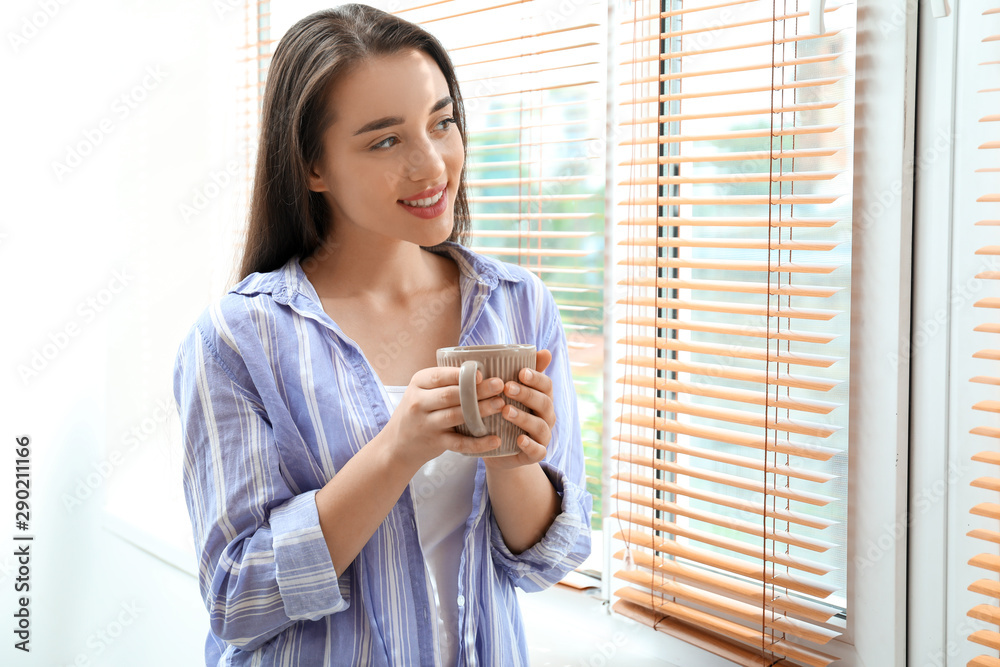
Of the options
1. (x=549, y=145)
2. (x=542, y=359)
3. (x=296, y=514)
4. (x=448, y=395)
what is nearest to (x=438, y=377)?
(x=448, y=395)

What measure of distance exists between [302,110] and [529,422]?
512mm

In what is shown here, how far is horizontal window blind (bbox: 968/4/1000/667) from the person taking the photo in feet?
2.84

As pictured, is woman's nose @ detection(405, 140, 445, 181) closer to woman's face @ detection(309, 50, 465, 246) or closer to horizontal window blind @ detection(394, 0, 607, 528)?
woman's face @ detection(309, 50, 465, 246)

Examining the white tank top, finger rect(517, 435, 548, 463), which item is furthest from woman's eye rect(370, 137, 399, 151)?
finger rect(517, 435, 548, 463)

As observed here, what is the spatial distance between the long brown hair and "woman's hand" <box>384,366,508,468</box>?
39 cm

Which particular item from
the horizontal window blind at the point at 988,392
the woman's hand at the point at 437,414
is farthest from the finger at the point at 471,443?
the horizontal window blind at the point at 988,392

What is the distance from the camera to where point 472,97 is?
1.50 metres

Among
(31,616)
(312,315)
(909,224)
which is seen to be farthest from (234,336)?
(31,616)

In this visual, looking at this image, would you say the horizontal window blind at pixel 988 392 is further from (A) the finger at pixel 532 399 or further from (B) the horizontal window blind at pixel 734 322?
(A) the finger at pixel 532 399

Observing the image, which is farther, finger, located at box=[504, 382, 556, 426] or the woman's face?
the woman's face

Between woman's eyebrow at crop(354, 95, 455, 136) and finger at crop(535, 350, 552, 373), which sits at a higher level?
woman's eyebrow at crop(354, 95, 455, 136)

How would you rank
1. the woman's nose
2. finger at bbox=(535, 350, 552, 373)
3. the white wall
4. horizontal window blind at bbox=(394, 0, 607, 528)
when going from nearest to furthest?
finger at bbox=(535, 350, 552, 373) → the woman's nose → horizontal window blind at bbox=(394, 0, 607, 528) → the white wall

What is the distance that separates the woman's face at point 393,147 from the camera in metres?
0.91

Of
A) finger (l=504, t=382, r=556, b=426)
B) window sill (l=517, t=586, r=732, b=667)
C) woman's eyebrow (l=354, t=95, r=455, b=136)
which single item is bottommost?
window sill (l=517, t=586, r=732, b=667)
